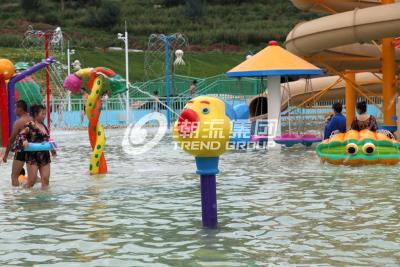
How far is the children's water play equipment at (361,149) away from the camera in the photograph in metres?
11.8

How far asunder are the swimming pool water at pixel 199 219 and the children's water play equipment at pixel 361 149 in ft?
0.95

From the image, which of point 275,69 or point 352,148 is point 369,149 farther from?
point 275,69

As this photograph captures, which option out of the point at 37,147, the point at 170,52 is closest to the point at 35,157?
the point at 37,147

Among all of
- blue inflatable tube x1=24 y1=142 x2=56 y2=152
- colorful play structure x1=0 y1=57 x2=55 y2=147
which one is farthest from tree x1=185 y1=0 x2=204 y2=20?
blue inflatable tube x1=24 y1=142 x2=56 y2=152

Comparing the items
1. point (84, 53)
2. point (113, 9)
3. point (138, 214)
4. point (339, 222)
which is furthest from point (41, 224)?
point (113, 9)

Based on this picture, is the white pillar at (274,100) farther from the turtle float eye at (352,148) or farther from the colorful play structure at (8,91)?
the colorful play structure at (8,91)

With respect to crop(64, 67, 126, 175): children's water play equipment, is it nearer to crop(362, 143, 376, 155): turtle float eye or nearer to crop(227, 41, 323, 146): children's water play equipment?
crop(362, 143, 376, 155): turtle float eye

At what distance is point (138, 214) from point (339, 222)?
2.20 meters

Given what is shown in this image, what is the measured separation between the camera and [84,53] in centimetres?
5500

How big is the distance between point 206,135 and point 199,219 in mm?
1221

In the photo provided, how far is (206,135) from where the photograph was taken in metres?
6.36

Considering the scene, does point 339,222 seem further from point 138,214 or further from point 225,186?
point 225,186

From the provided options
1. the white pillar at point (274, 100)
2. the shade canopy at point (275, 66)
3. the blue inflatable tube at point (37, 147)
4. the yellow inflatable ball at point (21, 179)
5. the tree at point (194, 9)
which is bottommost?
the yellow inflatable ball at point (21, 179)

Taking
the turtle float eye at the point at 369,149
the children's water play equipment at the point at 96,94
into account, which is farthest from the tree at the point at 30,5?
the turtle float eye at the point at 369,149
